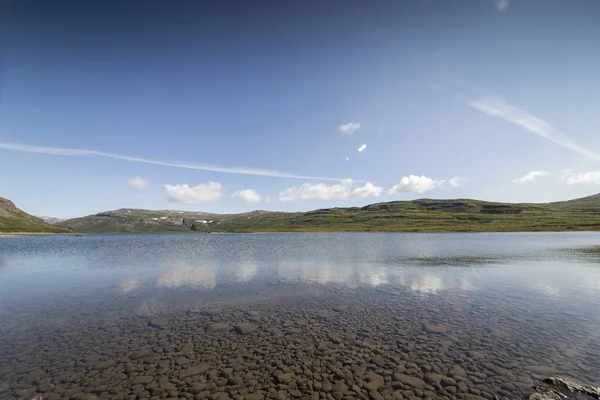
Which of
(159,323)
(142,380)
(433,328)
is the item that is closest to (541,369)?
(433,328)

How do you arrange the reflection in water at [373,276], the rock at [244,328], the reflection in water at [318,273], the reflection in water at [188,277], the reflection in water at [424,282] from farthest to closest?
the reflection in water at [318,273] → the reflection in water at [373,276] → the reflection in water at [188,277] → the reflection in water at [424,282] → the rock at [244,328]

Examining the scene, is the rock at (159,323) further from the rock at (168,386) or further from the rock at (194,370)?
the rock at (168,386)

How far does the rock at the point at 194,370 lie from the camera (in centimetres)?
1334

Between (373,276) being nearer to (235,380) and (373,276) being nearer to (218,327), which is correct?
(218,327)

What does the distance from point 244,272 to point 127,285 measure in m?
15.1

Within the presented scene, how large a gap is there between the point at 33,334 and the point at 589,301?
44.1m

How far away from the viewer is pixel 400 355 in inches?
600

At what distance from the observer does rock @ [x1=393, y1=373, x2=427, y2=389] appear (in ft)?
40.7

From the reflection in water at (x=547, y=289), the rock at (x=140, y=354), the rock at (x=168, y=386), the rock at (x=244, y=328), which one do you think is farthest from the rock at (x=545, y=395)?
the reflection in water at (x=547, y=289)

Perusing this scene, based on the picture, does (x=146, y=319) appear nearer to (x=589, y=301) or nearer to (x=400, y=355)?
(x=400, y=355)

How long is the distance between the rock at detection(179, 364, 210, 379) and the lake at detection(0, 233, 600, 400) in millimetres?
97

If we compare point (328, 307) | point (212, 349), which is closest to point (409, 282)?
point (328, 307)

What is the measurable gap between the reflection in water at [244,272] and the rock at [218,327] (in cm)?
1583

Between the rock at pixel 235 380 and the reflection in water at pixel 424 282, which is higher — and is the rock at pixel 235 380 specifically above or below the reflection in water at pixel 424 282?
above
